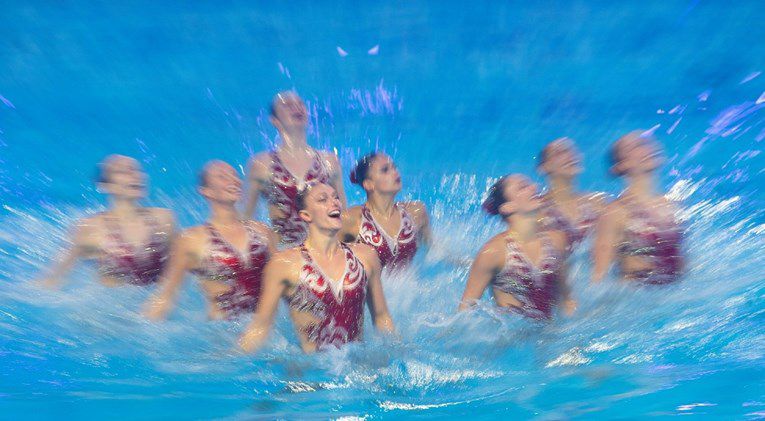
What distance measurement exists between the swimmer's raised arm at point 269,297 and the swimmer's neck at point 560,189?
201 cm

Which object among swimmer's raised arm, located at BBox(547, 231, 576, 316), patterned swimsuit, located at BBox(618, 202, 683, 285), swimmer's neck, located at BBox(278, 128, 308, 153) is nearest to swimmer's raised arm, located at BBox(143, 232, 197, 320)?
swimmer's neck, located at BBox(278, 128, 308, 153)

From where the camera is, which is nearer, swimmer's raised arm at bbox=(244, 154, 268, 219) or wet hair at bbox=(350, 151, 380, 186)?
wet hair at bbox=(350, 151, 380, 186)

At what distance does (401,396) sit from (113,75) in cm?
644

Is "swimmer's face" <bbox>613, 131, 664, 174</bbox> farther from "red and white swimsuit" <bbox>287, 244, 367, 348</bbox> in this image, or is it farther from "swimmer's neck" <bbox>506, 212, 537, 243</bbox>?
"red and white swimsuit" <bbox>287, 244, 367, 348</bbox>

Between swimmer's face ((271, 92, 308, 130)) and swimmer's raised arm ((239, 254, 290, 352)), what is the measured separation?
59.7 inches

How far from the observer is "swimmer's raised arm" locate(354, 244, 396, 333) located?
4531 mm

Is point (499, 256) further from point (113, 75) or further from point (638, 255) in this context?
point (113, 75)

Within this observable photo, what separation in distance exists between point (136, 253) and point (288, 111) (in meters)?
1.52

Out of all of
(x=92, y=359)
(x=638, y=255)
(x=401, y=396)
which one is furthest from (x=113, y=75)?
(x=638, y=255)

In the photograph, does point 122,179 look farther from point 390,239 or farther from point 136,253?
point 390,239

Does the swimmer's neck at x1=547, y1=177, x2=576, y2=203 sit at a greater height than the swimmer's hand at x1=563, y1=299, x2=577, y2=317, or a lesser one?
greater

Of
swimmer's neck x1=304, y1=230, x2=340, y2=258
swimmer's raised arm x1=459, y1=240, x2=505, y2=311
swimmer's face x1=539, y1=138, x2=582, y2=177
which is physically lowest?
swimmer's neck x1=304, y1=230, x2=340, y2=258

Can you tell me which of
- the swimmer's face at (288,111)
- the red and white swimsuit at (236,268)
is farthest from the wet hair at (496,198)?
the swimmer's face at (288,111)

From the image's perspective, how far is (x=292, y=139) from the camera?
5.59 metres
